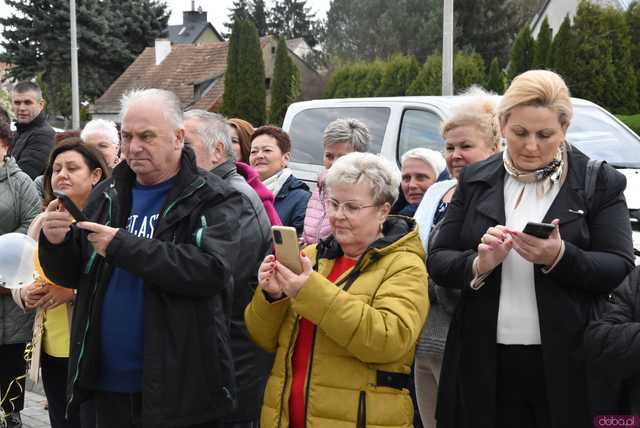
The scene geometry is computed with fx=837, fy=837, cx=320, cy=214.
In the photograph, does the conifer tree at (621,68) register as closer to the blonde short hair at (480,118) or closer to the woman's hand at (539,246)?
the blonde short hair at (480,118)

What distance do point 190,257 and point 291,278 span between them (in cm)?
42

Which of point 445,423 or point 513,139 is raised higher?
point 513,139

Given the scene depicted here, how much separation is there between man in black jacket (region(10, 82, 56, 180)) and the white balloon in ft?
10.4

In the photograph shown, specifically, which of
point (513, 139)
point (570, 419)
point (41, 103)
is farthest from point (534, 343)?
point (41, 103)

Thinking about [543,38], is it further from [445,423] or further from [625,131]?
[445,423]

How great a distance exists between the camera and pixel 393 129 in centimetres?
764

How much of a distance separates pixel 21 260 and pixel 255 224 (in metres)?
1.30

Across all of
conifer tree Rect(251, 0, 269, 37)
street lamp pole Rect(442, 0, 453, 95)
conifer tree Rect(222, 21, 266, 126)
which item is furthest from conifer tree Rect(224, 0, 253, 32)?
street lamp pole Rect(442, 0, 453, 95)

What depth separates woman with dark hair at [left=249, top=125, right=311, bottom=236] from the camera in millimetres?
5385

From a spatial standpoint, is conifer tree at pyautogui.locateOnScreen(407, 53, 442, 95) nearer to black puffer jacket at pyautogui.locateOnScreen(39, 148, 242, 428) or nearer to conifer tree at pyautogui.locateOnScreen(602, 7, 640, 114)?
conifer tree at pyautogui.locateOnScreen(602, 7, 640, 114)

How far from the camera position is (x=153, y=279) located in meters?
3.04

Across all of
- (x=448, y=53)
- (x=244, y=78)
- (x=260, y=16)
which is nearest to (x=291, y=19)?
(x=260, y=16)

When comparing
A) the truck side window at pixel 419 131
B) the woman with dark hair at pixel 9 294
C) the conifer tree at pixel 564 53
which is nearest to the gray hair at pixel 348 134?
the truck side window at pixel 419 131

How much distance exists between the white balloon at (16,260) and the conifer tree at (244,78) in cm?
3532
